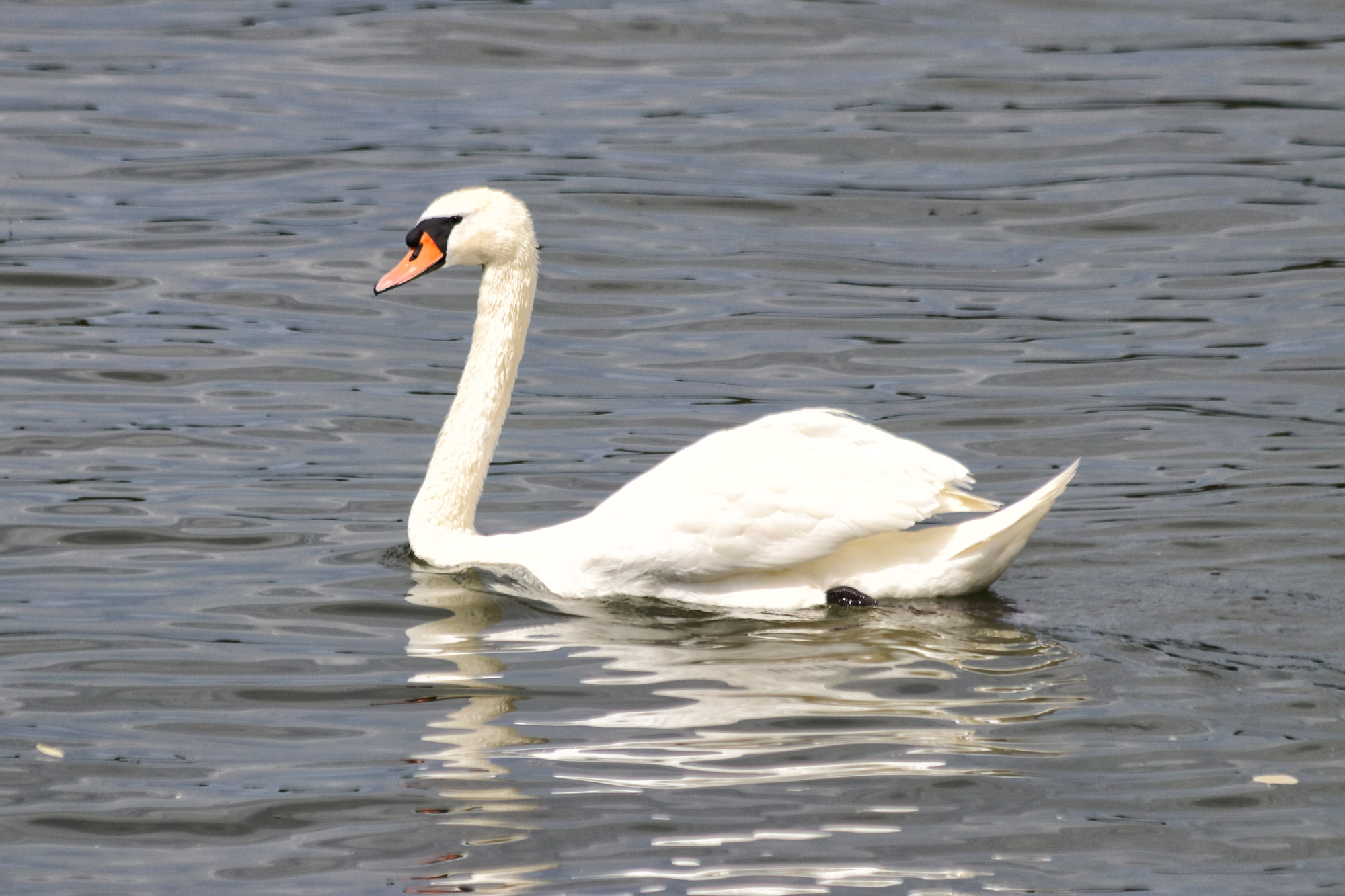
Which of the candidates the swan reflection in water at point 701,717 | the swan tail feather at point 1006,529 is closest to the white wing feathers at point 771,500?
the swan tail feather at point 1006,529

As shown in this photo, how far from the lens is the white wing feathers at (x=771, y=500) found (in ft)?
27.3

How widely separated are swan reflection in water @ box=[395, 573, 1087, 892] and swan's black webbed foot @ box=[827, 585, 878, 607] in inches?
1.8

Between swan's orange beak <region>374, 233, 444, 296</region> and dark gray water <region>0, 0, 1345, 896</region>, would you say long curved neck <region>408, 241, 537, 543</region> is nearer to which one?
swan's orange beak <region>374, 233, 444, 296</region>

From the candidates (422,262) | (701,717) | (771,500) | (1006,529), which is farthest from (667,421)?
(701,717)

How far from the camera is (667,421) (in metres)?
12.3

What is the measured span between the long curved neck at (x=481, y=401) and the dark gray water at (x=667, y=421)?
48 centimetres

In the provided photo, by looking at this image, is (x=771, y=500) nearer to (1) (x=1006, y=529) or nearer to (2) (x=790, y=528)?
(2) (x=790, y=528)

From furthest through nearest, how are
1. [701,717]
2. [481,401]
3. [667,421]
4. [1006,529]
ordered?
[667,421], [481,401], [1006,529], [701,717]

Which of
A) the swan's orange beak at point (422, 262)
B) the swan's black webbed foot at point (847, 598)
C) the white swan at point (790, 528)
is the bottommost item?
the swan's black webbed foot at point (847, 598)

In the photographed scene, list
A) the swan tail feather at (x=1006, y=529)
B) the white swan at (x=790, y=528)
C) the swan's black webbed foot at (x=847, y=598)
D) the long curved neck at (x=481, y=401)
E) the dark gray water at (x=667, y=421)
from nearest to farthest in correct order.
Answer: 1. the dark gray water at (x=667, y=421)
2. the swan tail feather at (x=1006, y=529)
3. the white swan at (x=790, y=528)
4. the swan's black webbed foot at (x=847, y=598)
5. the long curved neck at (x=481, y=401)

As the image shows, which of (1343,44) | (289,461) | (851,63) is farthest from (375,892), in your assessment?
(1343,44)

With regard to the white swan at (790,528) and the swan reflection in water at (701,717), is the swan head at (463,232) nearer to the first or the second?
the white swan at (790,528)

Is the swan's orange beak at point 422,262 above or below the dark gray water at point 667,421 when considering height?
above

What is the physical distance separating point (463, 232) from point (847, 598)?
2.65 meters
